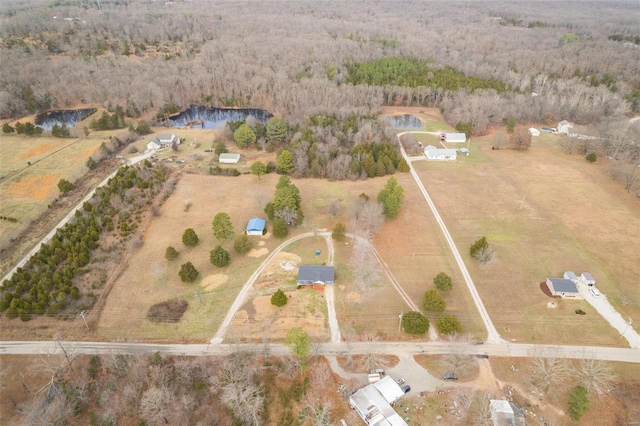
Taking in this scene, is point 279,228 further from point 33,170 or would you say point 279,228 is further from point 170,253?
point 33,170

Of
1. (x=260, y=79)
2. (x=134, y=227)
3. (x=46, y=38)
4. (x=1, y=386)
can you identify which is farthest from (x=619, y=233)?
(x=46, y=38)

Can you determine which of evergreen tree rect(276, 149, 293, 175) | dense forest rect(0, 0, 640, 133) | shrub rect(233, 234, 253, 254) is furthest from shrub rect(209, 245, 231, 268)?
dense forest rect(0, 0, 640, 133)

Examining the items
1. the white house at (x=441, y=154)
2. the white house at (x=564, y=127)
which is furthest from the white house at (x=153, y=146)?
the white house at (x=564, y=127)

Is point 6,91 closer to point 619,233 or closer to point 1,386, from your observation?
point 1,386

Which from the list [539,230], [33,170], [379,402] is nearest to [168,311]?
[379,402]

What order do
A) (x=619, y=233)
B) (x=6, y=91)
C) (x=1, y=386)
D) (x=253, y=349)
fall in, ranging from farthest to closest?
(x=6, y=91) → (x=619, y=233) → (x=253, y=349) → (x=1, y=386)

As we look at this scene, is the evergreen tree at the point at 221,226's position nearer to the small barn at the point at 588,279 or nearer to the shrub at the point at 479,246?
the shrub at the point at 479,246

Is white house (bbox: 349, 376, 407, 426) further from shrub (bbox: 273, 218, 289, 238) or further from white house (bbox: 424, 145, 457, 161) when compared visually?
white house (bbox: 424, 145, 457, 161)
